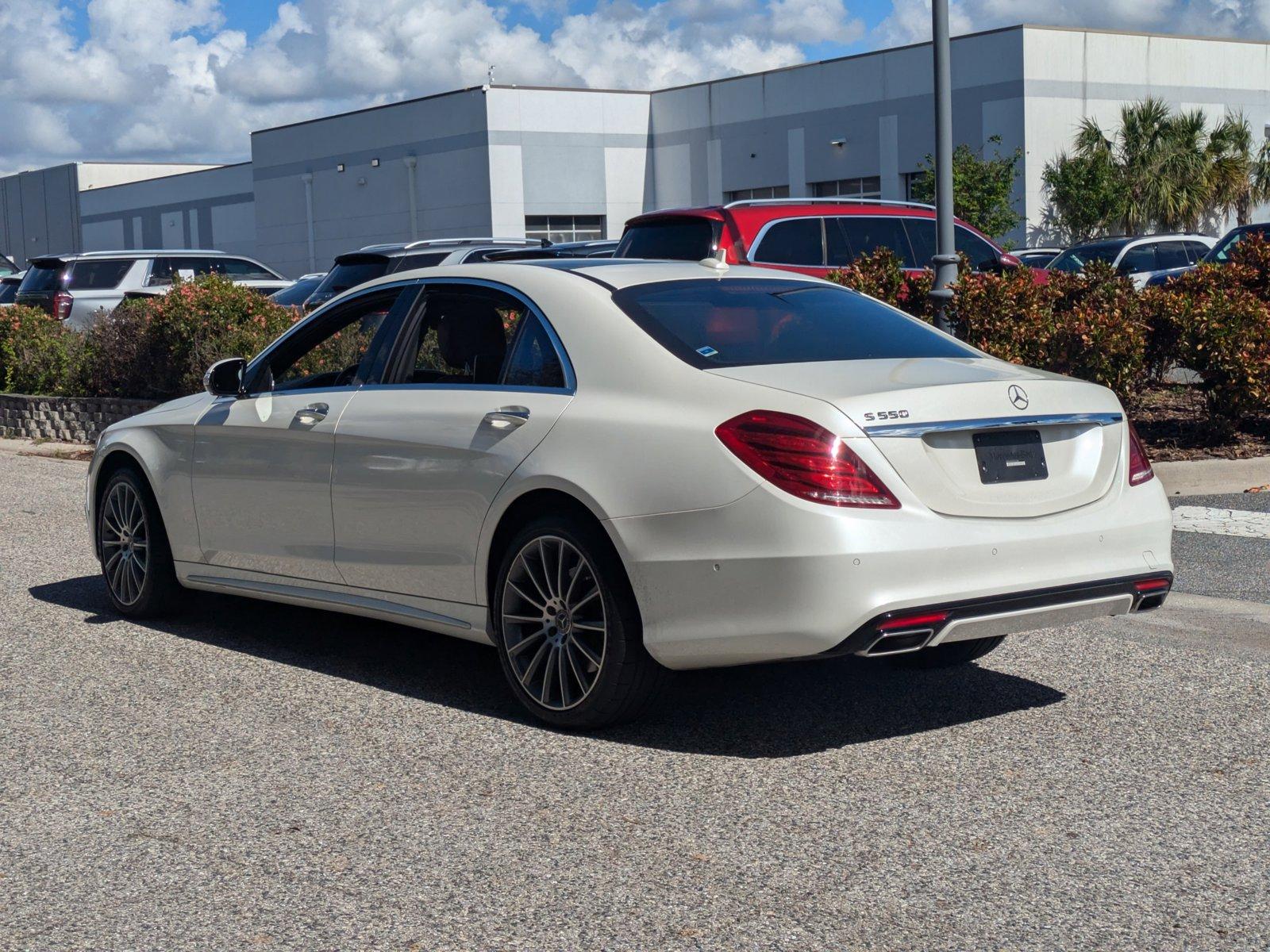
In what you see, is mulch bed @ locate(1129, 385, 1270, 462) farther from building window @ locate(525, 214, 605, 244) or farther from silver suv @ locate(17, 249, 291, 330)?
building window @ locate(525, 214, 605, 244)

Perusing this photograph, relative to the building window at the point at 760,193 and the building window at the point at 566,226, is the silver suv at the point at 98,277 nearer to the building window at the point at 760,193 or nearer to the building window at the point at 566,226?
the building window at the point at 760,193

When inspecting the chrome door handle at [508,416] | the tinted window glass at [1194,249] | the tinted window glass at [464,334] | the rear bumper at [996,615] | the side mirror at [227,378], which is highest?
the tinted window glass at [1194,249]

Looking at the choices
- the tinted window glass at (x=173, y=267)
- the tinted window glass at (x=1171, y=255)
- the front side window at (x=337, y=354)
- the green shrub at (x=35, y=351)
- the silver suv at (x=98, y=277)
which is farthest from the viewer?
the tinted window glass at (x=1171, y=255)

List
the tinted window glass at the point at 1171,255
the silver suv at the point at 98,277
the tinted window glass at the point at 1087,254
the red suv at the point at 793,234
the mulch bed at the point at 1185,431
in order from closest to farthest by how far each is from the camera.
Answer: the mulch bed at the point at 1185,431
the red suv at the point at 793,234
the silver suv at the point at 98,277
the tinted window glass at the point at 1087,254
the tinted window glass at the point at 1171,255

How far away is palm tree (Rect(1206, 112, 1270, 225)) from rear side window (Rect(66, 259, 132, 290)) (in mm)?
31097

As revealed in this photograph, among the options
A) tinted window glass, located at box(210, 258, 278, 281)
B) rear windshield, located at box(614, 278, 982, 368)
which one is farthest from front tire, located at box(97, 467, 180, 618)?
tinted window glass, located at box(210, 258, 278, 281)

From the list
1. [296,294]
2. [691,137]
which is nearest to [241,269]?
[296,294]

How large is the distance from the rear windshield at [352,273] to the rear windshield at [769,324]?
501 inches

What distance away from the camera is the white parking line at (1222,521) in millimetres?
9250

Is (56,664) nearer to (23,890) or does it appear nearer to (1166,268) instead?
(23,890)

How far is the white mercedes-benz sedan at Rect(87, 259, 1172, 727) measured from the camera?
486cm

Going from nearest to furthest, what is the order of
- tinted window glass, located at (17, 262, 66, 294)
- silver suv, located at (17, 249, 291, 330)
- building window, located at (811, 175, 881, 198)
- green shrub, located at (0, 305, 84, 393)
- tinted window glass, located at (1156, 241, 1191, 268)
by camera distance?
1. green shrub, located at (0, 305, 84, 393)
2. silver suv, located at (17, 249, 291, 330)
3. tinted window glass, located at (17, 262, 66, 294)
4. tinted window glass, located at (1156, 241, 1191, 268)
5. building window, located at (811, 175, 881, 198)

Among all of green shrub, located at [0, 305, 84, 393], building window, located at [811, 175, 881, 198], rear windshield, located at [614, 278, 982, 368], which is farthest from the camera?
building window, located at [811, 175, 881, 198]

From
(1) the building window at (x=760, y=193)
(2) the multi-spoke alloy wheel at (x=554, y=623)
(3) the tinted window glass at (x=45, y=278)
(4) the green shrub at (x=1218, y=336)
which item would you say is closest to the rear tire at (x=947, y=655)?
(2) the multi-spoke alloy wheel at (x=554, y=623)
